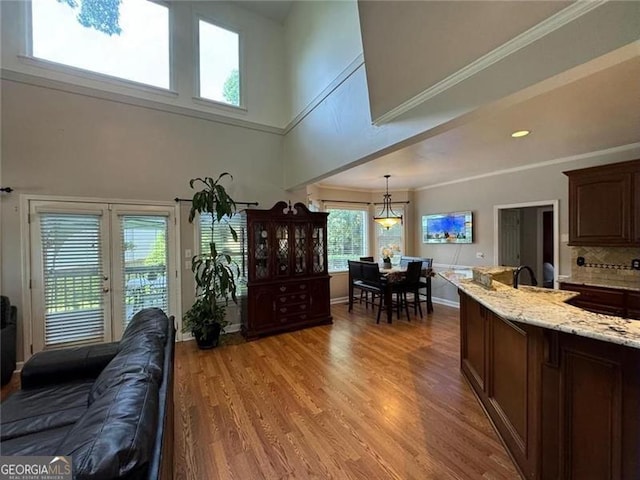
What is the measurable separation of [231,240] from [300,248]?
43.5 inches

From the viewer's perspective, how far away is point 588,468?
4.60 ft

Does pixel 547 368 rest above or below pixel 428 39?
below

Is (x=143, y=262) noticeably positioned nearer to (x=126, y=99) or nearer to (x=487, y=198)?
(x=126, y=99)

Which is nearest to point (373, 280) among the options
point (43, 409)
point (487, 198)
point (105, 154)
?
point (487, 198)

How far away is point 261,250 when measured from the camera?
170 inches

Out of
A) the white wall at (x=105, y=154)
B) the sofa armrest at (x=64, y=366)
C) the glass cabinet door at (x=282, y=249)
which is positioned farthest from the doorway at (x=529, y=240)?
the sofa armrest at (x=64, y=366)

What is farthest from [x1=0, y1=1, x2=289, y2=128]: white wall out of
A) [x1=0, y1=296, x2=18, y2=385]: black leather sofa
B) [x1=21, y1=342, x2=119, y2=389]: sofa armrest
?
[x1=21, y1=342, x2=119, y2=389]: sofa armrest

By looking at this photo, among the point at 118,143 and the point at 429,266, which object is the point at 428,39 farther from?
the point at 429,266

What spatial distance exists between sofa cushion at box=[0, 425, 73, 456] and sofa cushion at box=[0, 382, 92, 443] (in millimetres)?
43

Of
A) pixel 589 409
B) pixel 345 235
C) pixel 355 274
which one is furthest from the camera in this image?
pixel 345 235

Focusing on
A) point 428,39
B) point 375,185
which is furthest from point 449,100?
point 375,185

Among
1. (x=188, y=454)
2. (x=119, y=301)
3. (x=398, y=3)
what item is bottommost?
(x=188, y=454)

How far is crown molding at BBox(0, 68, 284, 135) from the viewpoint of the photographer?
128 inches

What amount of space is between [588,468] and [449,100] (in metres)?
2.30
